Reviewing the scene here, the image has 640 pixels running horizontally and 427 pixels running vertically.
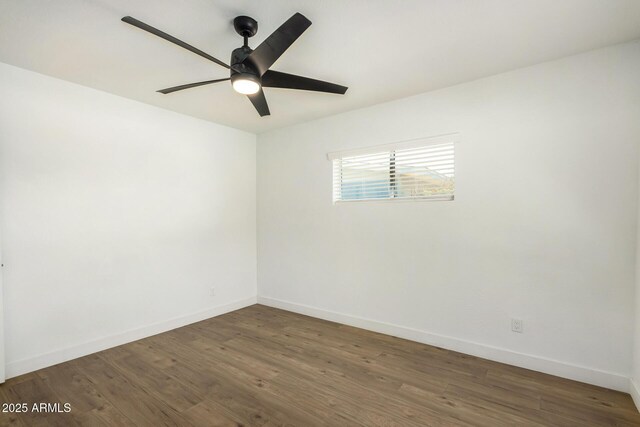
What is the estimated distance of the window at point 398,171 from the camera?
9.96 feet

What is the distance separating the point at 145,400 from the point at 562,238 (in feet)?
11.3

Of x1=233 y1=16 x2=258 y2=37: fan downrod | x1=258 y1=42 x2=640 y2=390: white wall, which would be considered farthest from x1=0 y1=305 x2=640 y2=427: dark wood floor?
x1=233 y1=16 x2=258 y2=37: fan downrod

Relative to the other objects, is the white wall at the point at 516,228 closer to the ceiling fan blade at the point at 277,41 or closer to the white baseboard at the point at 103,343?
the white baseboard at the point at 103,343

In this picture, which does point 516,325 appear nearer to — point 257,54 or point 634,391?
point 634,391

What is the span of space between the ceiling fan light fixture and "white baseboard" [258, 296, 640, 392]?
2748 mm

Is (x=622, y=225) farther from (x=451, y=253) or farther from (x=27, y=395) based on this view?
(x=27, y=395)

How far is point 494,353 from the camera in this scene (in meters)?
2.73

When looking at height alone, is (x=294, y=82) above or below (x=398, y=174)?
above

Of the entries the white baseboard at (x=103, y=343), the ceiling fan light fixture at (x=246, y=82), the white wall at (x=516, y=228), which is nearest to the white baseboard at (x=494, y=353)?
the white wall at (x=516, y=228)

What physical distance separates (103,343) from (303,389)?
84.2 inches

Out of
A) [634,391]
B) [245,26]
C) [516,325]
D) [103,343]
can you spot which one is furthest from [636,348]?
[103,343]

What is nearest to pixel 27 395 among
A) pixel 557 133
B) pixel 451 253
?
pixel 451 253

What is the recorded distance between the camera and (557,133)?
247 centimetres

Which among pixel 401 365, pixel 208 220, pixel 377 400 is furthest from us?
pixel 208 220
